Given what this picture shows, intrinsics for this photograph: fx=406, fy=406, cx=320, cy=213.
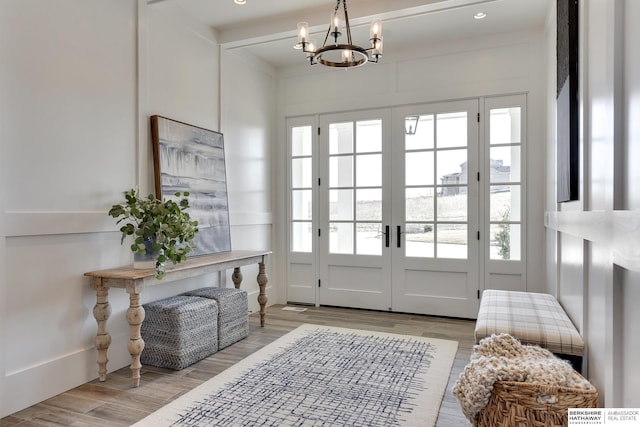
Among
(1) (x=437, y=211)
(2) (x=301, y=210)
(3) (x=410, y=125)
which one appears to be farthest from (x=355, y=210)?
(3) (x=410, y=125)

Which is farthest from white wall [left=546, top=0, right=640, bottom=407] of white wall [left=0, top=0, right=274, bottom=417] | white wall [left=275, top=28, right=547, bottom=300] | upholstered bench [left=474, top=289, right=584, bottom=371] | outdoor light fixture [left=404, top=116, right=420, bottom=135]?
white wall [left=0, top=0, right=274, bottom=417]

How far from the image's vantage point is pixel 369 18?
3486 mm

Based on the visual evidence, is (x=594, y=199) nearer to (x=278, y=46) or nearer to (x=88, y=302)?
(x=88, y=302)

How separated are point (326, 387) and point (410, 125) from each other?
2.92m

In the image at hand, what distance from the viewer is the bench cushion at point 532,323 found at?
2062 mm

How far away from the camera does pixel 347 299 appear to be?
4766 millimetres

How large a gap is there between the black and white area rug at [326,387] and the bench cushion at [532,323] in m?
0.56

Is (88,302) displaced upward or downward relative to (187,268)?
downward

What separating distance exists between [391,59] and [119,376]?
3928 mm

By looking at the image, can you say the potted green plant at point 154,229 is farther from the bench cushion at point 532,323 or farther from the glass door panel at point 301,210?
the glass door panel at point 301,210

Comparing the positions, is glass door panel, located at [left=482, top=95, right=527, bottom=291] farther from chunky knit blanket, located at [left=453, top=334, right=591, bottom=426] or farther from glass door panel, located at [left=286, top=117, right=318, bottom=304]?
chunky knit blanket, located at [left=453, top=334, right=591, bottom=426]

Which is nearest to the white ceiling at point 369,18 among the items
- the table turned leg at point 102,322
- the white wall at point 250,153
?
the white wall at point 250,153

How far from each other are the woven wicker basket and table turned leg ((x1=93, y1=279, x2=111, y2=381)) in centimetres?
238

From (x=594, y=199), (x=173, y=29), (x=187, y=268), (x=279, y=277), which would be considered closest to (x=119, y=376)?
(x=187, y=268)
